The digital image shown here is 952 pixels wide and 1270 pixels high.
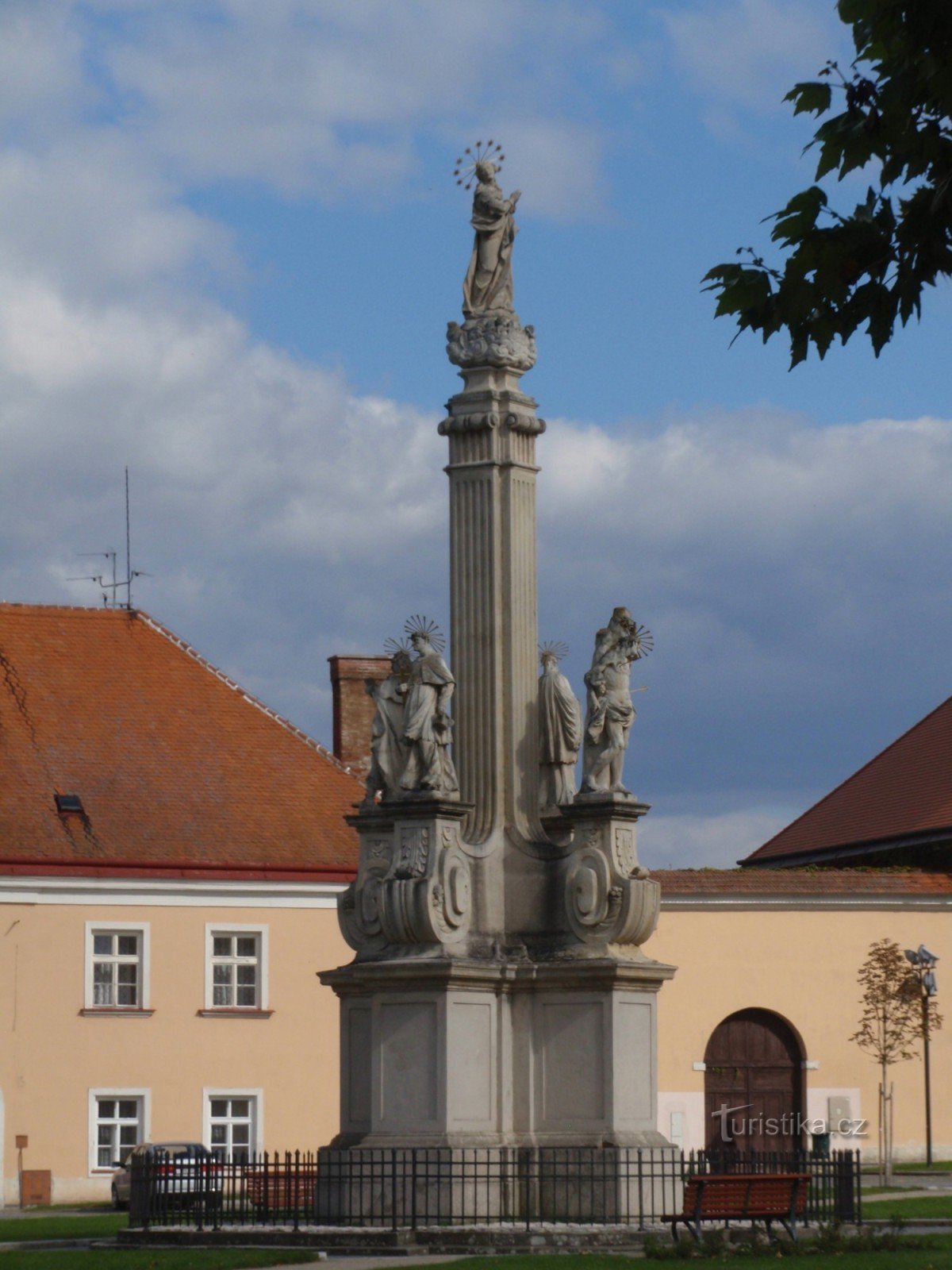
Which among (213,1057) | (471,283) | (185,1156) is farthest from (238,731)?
(471,283)

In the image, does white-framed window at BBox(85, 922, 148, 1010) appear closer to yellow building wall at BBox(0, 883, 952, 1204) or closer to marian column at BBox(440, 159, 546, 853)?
yellow building wall at BBox(0, 883, 952, 1204)

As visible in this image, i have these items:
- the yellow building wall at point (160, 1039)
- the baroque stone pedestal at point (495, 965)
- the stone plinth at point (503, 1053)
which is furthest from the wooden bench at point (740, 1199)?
the yellow building wall at point (160, 1039)

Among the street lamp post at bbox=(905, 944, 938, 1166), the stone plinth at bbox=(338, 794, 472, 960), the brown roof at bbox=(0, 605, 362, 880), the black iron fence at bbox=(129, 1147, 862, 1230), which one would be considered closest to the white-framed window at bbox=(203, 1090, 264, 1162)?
the brown roof at bbox=(0, 605, 362, 880)

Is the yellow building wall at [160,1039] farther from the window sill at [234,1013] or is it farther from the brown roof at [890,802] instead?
the brown roof at [890,802]

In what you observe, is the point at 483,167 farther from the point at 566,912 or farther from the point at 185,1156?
the point at 185,1156

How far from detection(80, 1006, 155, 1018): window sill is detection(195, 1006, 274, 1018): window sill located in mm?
835

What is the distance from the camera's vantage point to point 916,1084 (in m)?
37.1

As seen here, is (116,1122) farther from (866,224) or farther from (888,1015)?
(866,224)

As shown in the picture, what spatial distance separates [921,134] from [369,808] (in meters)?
13.9

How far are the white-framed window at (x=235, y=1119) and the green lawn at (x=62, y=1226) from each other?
17.7ft

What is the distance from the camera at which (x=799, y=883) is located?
37344 mm

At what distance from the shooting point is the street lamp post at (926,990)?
3575cm

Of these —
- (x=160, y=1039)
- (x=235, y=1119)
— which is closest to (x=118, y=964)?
(x=160, y=1039)

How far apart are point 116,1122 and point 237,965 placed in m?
2.97
